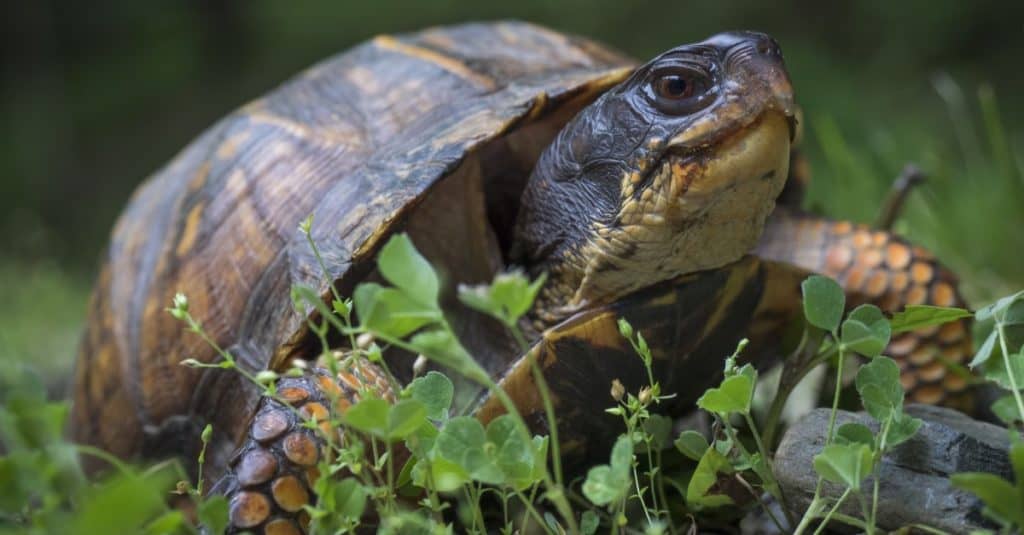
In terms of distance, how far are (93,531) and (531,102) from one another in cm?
94

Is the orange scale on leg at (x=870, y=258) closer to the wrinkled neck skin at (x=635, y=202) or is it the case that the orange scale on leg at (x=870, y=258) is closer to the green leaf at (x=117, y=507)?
the wrinkled neck skin at (x=635, y=202)

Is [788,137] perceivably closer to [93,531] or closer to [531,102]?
[531,102]

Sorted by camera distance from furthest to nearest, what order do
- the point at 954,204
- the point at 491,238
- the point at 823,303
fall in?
the point at 954,204
the point at 491,238
the point at 823,303

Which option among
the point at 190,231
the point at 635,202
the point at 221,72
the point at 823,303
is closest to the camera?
the point at 823,303

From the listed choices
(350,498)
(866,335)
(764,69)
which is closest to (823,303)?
(866,335)

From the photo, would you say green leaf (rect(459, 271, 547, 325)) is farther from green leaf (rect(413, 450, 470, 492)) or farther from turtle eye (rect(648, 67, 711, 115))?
turtle eye (rect(648, 67, 711, 115))

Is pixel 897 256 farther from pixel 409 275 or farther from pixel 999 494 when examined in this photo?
pixel 409 275

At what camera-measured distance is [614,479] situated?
84cm

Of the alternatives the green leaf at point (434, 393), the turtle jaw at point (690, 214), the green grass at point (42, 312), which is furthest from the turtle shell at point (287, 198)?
the green grass at point (42, 312)

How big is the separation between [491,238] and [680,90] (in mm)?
493

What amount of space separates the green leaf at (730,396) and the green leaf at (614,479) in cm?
14

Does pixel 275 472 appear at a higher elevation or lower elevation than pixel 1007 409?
lower

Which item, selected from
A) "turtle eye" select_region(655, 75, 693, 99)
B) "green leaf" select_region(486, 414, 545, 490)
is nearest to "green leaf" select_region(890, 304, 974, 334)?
"turtle eye" select_region(655, 75, 693, 99)

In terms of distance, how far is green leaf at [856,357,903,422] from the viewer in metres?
0.99
